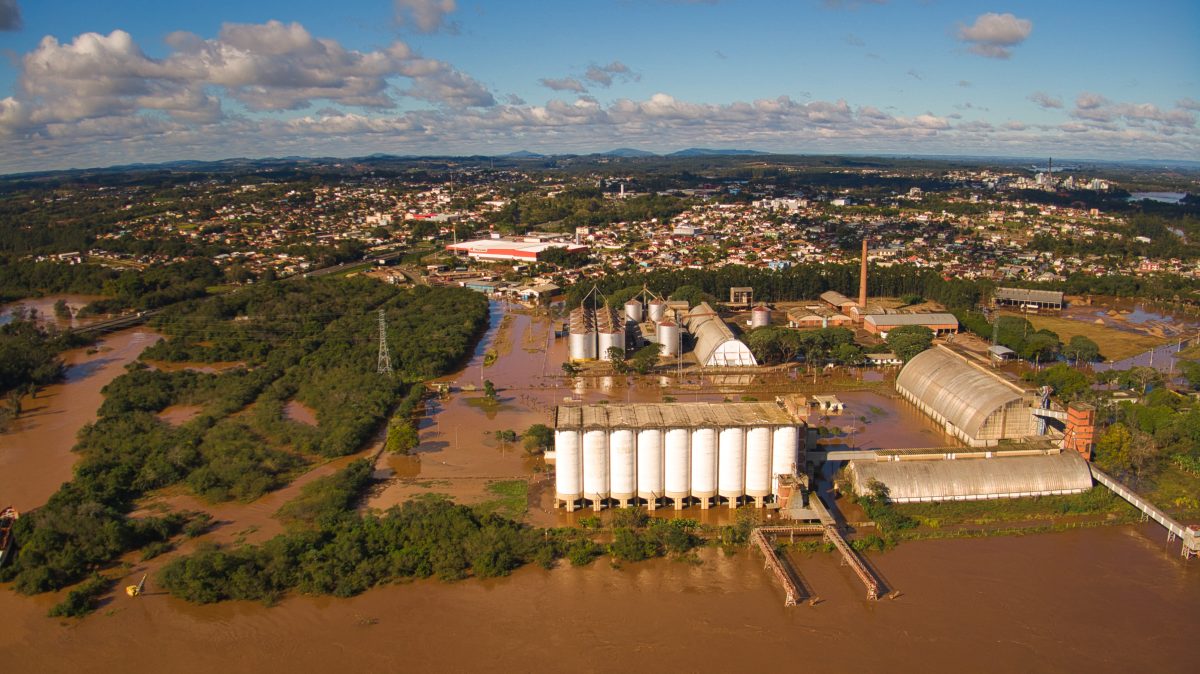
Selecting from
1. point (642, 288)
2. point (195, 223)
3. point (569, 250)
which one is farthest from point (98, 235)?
point (642, 288)

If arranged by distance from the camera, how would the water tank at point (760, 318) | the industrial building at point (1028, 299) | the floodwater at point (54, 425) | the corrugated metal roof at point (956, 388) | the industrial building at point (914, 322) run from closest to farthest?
the floodwater at point (54, 425)
the corrugated metal roof at point (956, 388)
the industrial building at point (914, 322)
the water tank at point (760, 318)
the industrial building at point (1028, 299)

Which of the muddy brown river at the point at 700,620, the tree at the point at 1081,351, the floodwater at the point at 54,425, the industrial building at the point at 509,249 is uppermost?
the industrial building at the point at 509,249

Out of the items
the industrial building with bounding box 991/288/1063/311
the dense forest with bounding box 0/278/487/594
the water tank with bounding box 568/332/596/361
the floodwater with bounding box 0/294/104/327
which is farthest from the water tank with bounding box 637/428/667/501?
the floodwater with bounding box 0/294/104/327

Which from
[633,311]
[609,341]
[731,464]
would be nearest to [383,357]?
[609,341]

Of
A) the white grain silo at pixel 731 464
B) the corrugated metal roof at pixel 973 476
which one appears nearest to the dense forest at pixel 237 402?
the white grain silo at pixel 731 464

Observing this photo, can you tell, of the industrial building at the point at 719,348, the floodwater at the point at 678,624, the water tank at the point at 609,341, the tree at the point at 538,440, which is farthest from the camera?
the water tank at the point at 609,341

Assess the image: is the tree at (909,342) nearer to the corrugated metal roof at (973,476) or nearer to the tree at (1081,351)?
the tree at (1081,351)

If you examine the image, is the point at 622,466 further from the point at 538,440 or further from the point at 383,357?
the point at 383,357
